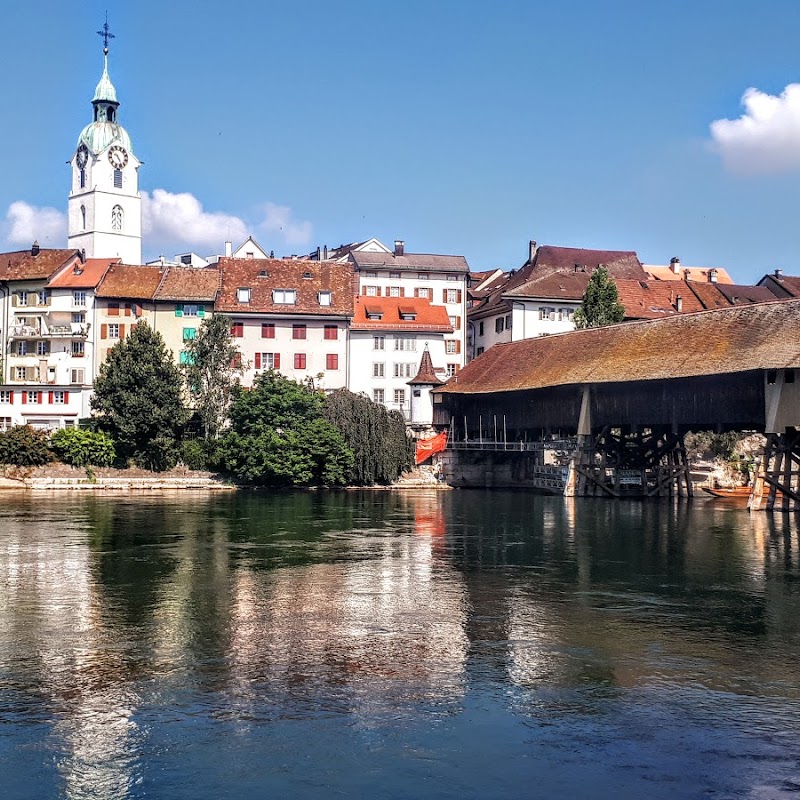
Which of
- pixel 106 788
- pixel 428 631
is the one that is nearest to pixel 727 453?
pixel 428 631

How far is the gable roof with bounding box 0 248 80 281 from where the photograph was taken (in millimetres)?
62816

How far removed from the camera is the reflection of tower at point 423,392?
6175 cm

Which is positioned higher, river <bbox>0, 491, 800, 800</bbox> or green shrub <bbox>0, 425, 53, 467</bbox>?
green shrub <bbox>0, 425, 53, 467</bbox>

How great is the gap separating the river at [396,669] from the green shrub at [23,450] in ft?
78.1

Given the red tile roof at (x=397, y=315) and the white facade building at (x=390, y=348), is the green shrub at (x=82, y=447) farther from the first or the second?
the red tile roof at (x=397, y=315)

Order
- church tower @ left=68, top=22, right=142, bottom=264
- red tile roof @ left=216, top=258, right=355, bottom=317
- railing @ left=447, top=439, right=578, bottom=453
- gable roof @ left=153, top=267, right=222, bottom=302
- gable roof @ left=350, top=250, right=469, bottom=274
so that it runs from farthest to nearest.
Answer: church tower @ left=68, top=22, right=142, bottom=264, gable roof @ left=350, top=250, right=469, bottom=274, red tile roof @ left=216, top=258, right=355, bottom=317, gable roof @ left=153, top=267, right=222, bottom=302, railing @ left=447, top=439, right=578, bottom=453

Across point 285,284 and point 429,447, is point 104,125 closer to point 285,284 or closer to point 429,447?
point 285,284

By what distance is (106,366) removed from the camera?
54812mm

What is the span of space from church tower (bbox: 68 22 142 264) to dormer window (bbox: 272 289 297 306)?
31299 mm

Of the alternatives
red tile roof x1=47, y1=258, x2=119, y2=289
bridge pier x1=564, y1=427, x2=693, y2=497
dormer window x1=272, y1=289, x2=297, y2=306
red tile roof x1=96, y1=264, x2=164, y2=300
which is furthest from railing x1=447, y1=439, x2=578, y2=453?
red tile roof x1=47, y1=258, x2=119, y2=289

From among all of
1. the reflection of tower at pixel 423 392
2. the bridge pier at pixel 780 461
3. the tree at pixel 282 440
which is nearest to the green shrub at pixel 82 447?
the tree at pixel 282 440

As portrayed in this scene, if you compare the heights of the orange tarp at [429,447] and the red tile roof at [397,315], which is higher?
the red tile roof at [397,315]

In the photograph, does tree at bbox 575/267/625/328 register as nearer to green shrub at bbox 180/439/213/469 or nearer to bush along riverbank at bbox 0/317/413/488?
bush along riverbank at bbox 0/317/413/488

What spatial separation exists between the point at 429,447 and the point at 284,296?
12.2 meters
